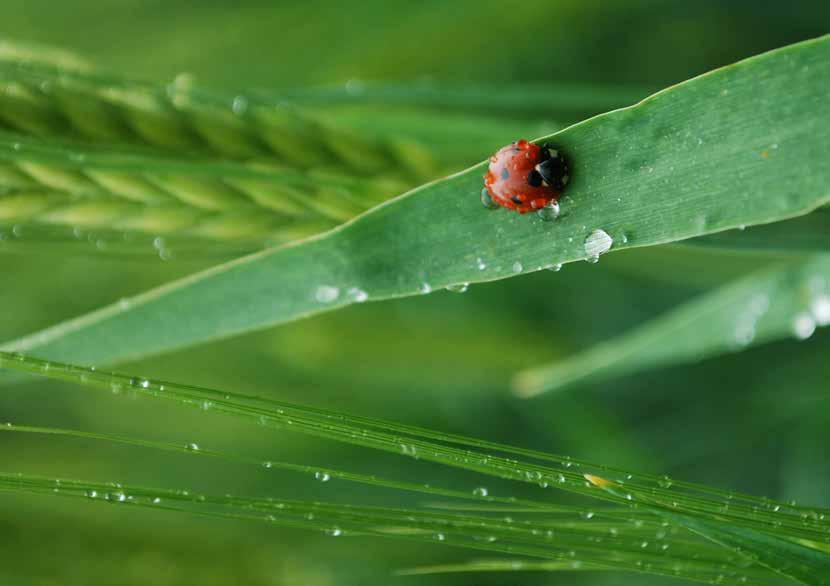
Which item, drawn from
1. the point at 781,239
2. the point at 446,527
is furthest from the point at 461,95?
the point at 446,527

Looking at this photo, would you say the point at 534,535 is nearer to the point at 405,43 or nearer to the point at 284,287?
the point at 284,287

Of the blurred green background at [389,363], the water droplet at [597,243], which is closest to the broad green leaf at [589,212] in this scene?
the water droplet at [597,243]

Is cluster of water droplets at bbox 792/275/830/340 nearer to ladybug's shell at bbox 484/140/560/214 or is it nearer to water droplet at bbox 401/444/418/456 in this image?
ladybug's shell at bbox 484/140/560/214

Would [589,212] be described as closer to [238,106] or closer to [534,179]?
[534,179]

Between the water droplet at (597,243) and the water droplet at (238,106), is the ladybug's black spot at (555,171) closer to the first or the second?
the water droplet at (597,243)

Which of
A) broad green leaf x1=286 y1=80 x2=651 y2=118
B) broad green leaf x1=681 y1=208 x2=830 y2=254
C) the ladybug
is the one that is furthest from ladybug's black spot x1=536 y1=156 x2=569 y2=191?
broad green leaf x1=286 y1=80 x2=651 y2=118

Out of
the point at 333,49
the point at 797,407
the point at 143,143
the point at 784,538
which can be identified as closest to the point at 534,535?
the point at 784,538
